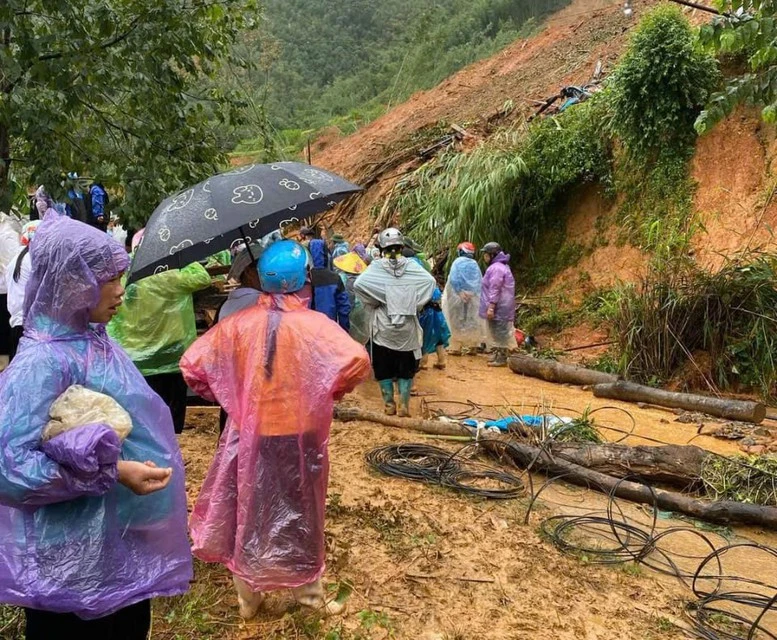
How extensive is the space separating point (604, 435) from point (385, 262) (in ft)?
8.53

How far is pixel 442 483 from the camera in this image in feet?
15.4

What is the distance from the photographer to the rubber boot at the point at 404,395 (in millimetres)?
6406

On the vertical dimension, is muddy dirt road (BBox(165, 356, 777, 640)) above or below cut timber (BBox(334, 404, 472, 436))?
above

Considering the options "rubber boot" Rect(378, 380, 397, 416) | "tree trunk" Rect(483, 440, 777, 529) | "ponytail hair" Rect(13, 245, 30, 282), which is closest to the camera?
"tree trunk" Rect(483, 440, 777, 529)

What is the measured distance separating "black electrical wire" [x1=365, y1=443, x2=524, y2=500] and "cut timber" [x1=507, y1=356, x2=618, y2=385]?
3.23 metres

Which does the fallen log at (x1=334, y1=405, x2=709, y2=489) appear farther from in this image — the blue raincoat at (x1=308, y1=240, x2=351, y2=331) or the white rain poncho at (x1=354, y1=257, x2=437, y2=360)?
the blue raincoat at (x1=308, y1=240, x2=351, y2=331)

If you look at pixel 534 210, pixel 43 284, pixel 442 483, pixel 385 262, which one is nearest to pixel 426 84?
pixel 534 210

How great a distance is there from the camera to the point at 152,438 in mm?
1956

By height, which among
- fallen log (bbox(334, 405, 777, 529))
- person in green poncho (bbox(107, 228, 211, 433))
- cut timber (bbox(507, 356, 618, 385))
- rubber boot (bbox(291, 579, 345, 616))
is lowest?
cut timber (bbox(507, 356, 618, 385))

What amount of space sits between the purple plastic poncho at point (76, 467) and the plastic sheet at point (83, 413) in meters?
0.03

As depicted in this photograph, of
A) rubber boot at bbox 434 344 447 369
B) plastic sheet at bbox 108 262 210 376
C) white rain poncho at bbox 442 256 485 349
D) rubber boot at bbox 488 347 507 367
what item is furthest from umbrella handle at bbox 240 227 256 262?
rubber boot at bbox 488 347 507 367

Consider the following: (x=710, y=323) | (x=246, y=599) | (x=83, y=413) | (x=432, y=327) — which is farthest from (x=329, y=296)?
(x=83, y=413)

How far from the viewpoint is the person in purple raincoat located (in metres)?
8.78

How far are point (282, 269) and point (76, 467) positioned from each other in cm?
133
